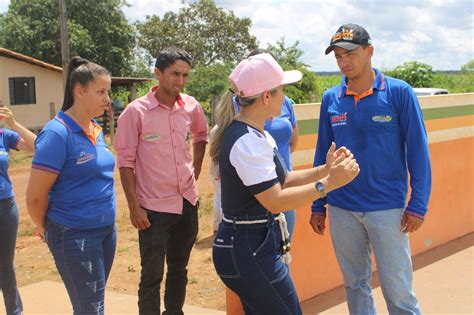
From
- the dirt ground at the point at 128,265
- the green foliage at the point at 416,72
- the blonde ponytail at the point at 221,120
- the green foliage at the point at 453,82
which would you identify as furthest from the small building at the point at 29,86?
the blonde ponytail at the point at 221,120

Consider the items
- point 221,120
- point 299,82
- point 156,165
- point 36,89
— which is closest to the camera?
point 221,120

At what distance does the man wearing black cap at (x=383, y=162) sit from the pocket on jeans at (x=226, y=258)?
3.71ft

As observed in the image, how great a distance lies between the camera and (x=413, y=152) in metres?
3.63

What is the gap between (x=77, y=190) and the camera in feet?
10.9

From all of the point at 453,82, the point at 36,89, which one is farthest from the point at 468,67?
the point at 36,89

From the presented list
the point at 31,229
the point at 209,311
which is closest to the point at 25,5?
the point at 31,229

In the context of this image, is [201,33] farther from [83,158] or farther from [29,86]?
[83,158]

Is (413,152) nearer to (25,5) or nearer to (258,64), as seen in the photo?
(258,64)

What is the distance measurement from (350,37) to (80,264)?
1.89 metres

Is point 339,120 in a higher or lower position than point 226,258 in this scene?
higher

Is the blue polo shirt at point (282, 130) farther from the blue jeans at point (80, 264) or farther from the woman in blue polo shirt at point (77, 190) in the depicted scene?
the blue jeans at point (80, 264)

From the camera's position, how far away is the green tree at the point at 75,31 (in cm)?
3378

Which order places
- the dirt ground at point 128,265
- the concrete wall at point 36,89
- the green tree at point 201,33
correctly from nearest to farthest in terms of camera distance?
the dirt ground at point 128,265, the concrete wall at point 36,89, the green tree at point 201,33

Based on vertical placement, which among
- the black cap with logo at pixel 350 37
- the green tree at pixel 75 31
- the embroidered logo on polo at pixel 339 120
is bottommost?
the embroidered logo on polo at pixel 339 120
